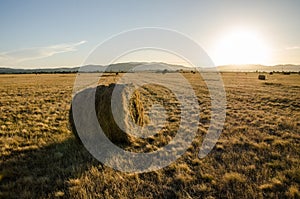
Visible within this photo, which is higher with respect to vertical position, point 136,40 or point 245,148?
point 136,40

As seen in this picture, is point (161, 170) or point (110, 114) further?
point (110, 114)

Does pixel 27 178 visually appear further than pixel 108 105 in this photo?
No

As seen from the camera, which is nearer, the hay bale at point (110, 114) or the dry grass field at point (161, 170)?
the dry grass field at point (161, 170)

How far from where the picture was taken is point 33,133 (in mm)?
8773

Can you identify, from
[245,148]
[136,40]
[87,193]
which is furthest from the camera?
[136,40]

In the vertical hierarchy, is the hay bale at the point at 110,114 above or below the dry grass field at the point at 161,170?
above

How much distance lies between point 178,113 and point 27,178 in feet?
30.3

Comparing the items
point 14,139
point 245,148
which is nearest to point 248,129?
point 245,148

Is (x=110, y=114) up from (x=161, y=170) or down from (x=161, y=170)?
up

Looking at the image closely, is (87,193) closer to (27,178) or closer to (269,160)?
(27,178)

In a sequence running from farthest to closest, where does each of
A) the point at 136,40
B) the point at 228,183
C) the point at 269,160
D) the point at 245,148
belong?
the point at 136,40
the point at 245,148
the point at 269,160
the point at 228,183

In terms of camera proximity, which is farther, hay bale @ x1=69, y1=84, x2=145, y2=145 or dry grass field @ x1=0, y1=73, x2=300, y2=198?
hay bale @ x1=69, y1=84, x2=145, y2=145

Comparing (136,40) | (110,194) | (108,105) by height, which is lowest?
(110,194)

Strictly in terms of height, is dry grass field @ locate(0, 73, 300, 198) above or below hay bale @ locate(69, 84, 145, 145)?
below
